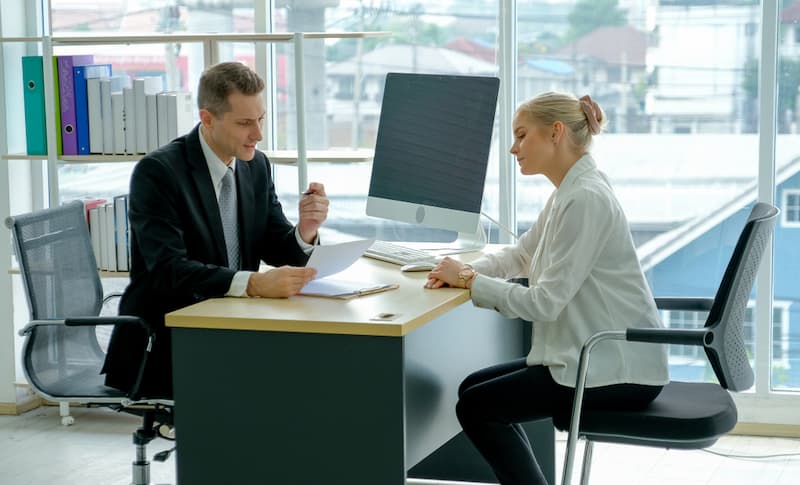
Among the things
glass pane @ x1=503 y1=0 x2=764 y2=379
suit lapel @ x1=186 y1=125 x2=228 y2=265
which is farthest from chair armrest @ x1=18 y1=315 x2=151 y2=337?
glass pane @ x1=503 y1=0 x2=764 y2=379

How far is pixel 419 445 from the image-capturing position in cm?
252

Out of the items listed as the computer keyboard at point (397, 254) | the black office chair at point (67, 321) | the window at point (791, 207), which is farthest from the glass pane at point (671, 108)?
the black office chair at point (67, 321)

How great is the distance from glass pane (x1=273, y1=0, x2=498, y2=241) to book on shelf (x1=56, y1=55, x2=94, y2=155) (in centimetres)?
77

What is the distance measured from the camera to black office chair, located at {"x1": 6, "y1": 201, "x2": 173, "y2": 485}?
2.84 metres

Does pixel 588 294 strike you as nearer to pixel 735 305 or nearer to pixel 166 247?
pixel 735 305

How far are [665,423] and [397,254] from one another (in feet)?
3.20

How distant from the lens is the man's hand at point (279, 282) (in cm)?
253

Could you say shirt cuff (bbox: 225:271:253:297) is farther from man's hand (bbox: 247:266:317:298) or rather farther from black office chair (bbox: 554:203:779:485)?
black office chair (bbox: 554:203:779:485)

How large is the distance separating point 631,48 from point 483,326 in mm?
1390

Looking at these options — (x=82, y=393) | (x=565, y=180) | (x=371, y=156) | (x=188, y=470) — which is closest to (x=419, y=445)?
(x=188, y=470)

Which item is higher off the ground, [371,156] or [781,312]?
[371,156]

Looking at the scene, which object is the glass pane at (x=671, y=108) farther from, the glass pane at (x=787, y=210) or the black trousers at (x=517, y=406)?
the black trousers at (x=517, y=406)

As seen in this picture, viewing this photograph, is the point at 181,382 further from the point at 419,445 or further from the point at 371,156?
the point at 371,156

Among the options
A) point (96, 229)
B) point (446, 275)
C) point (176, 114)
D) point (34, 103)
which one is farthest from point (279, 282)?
point (34, 103)
